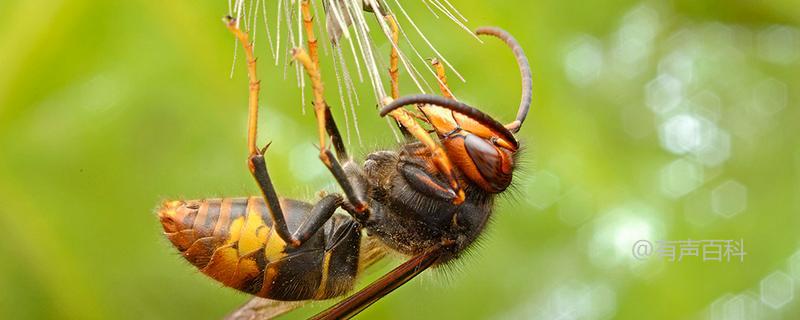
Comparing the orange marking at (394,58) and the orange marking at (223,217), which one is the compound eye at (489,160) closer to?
the orange marking at (394,58)

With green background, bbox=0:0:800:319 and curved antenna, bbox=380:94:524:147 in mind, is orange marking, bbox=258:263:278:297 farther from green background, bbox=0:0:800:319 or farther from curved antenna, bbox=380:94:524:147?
green background, bbox=0:0:800:319

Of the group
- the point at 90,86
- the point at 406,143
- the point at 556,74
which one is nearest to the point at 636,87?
the point at 556,74

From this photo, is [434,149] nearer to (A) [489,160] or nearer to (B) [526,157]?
(A) [489,160]

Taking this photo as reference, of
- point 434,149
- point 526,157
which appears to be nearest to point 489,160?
point 434,149

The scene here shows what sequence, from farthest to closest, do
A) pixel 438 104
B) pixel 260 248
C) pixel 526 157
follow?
pixel 526 157 → pixel 260 248 → pixel 438 104

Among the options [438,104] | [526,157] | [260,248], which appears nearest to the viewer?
[438,104]

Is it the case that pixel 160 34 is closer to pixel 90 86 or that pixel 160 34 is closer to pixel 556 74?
pixel 90 86

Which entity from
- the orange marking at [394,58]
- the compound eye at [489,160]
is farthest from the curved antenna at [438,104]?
the orange marking at [394,58]
